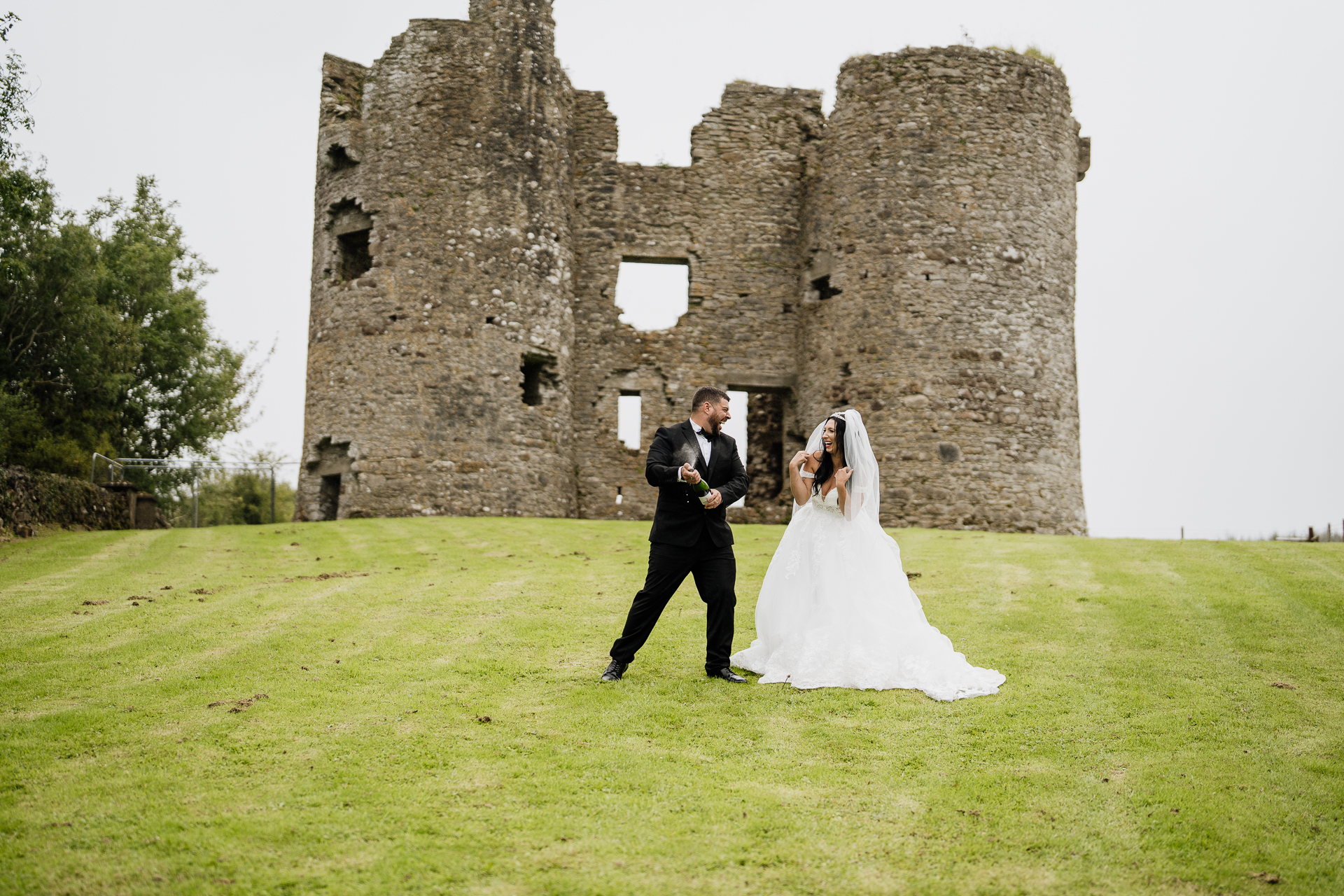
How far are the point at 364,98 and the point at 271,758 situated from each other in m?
19.0

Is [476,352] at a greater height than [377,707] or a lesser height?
greater

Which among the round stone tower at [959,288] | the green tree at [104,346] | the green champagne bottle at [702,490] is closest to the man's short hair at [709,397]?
the green champagne bottle at [702,490]

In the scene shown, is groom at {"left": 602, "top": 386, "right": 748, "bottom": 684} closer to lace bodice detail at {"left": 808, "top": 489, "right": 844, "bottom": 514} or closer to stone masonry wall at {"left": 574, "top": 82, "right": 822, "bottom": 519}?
lace bodice detail at {"left": 808, "top": 489, "right": 844, "bottom": 514}

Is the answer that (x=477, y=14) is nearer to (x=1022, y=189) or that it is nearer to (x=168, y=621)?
(x=1022, y=189)

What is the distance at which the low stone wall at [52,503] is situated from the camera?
53.5 ft

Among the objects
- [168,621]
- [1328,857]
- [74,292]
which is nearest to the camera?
[1328,857]

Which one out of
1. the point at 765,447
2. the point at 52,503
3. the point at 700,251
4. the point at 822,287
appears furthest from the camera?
the point at 765,447

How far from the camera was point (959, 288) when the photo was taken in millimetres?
20094

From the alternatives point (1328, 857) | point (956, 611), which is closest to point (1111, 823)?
point (1328, 857)

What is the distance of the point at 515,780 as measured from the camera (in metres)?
5.20

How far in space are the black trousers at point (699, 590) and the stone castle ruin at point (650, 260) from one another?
13008 mm

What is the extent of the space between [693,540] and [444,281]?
1453 cm

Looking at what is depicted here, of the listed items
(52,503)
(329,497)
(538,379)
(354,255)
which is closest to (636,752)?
(52,503)

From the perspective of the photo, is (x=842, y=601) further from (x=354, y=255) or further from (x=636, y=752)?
(x=354, y=255)
